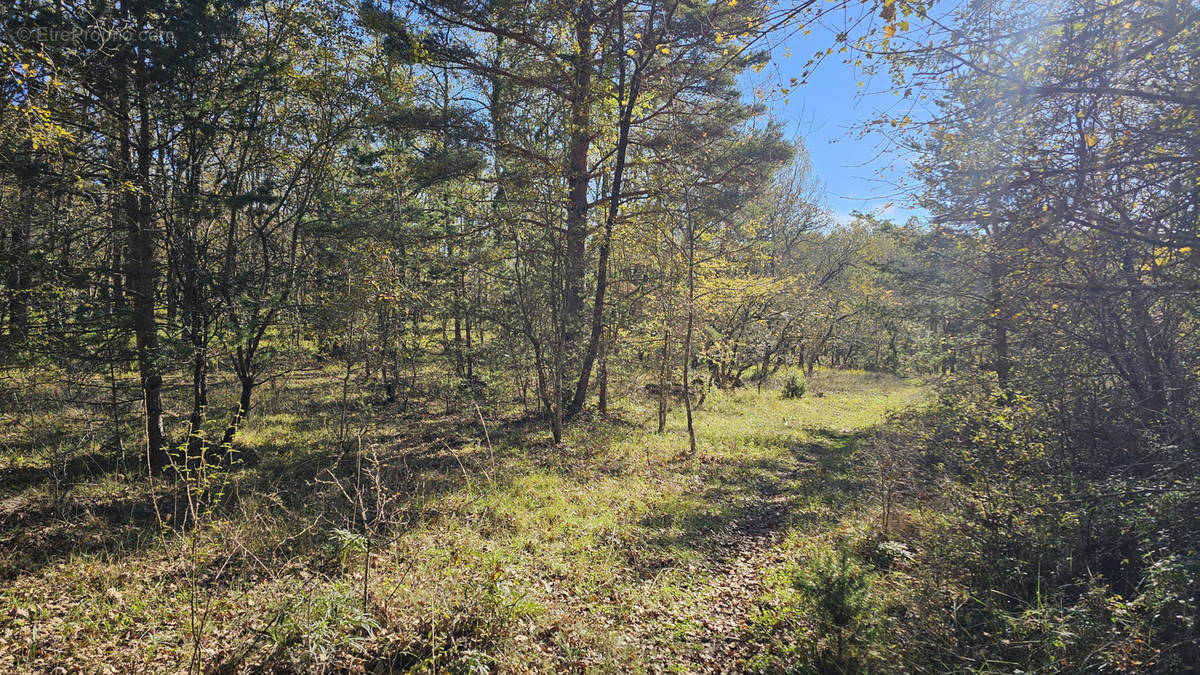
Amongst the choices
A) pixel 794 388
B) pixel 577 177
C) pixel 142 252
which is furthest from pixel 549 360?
pixel 794 388

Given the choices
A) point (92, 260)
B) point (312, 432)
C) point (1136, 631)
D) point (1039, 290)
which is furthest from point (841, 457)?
point (92, 260)

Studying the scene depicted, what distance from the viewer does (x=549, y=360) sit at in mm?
10227

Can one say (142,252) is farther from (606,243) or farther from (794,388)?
(794,388)

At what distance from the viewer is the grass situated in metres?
3.64

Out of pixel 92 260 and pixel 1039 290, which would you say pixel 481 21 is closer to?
pixel 92 260

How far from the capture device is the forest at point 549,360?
3.62 metres

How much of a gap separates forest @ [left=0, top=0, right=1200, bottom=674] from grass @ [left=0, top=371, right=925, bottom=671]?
0.05 m

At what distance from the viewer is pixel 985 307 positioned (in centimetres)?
686

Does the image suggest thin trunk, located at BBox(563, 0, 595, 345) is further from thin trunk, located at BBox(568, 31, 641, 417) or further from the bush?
the bush

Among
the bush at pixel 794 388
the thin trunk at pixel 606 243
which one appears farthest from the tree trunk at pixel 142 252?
the bush at pixel 794 388

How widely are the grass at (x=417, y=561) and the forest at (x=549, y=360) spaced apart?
0.16 feet

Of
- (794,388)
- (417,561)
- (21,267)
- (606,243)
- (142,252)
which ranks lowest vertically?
(417,561)

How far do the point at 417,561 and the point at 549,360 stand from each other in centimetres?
585

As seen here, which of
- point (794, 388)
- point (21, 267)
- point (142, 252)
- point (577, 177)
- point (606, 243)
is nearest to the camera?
point (21, 267)
